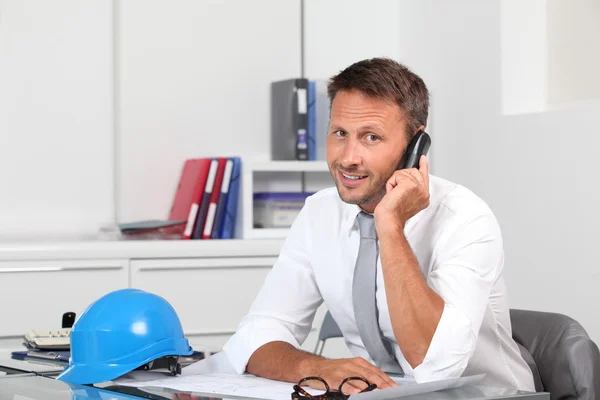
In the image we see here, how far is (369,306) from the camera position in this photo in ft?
6.84

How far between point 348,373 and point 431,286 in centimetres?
37

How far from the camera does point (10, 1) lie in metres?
4.08

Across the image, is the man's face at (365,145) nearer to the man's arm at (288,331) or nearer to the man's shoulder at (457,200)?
the man's shoulder at (457,200)

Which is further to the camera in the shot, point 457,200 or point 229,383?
point 457,200

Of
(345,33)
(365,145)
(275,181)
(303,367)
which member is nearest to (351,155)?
(365,145)

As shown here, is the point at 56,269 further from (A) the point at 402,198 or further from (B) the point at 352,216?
(A) the point at 402,198

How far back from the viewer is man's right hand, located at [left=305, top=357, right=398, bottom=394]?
1.65 metres

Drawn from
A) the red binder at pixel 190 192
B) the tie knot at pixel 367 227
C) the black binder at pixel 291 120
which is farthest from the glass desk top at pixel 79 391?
the black binder at pixel 291 120

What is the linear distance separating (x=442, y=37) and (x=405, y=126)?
250 centimetres

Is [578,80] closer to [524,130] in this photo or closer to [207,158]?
[524,130]

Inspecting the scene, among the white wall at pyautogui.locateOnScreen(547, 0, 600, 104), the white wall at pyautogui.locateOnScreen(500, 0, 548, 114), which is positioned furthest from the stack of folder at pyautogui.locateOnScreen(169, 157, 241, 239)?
the white wall at pyautogui.locateOnScreen(547, 0, 600, 104)

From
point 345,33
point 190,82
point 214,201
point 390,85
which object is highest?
point 345,33

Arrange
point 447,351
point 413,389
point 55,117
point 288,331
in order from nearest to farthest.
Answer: point 413,389 < point 447,351 < point 288,331 < point 55,117

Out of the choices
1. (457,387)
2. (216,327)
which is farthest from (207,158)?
(457,387)
